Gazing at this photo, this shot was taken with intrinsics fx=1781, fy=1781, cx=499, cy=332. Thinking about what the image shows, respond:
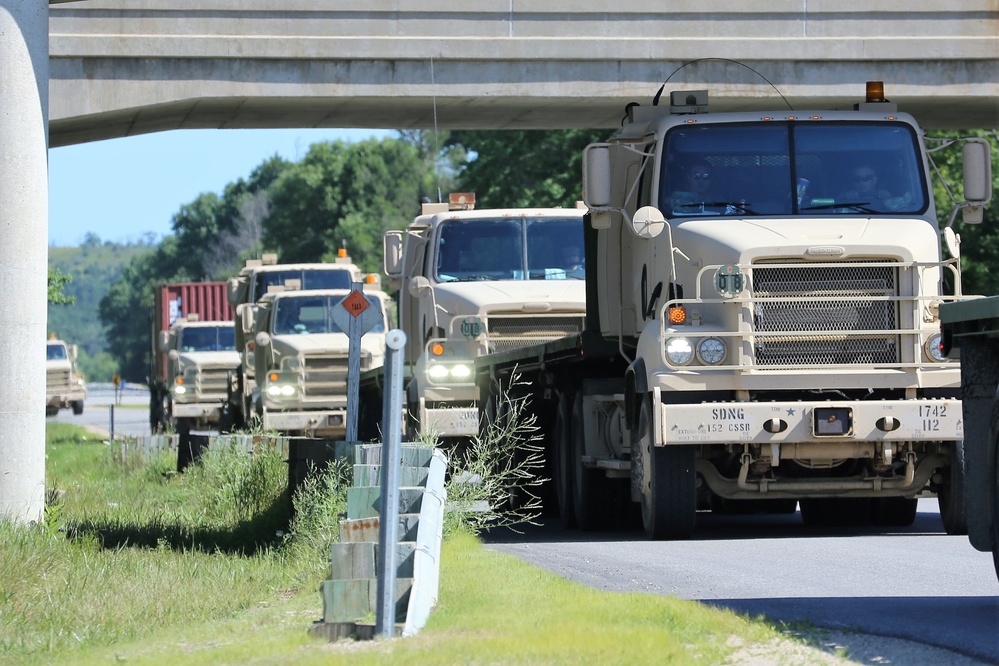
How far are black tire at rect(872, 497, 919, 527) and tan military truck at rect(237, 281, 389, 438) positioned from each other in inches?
501

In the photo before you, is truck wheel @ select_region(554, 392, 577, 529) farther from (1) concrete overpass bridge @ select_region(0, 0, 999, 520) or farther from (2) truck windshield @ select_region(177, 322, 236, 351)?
(2) truck windshield @ select_region(177, 322, 236, 351)

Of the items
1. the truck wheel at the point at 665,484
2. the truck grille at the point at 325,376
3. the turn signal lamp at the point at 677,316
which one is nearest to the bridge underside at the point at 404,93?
the truck grille at the point at 325,376

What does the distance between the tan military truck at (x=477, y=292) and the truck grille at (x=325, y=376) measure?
719 centimetres

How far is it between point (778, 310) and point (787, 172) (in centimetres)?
132

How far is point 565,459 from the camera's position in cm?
1606

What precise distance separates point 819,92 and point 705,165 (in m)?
9.93

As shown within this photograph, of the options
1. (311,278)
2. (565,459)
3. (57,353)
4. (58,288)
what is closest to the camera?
(565,459)

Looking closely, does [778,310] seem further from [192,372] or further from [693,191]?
[192,372]

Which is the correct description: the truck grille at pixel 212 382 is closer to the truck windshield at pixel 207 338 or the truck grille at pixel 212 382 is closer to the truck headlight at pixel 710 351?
the truck windshield at pixel 207 338

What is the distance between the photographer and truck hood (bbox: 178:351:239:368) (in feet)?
123

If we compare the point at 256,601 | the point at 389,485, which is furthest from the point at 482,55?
Result: the point at 389,485

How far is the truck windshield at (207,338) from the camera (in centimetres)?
3881

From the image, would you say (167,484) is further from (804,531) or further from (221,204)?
(221,204)

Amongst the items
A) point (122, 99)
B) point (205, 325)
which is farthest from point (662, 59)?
point (205, 325)
